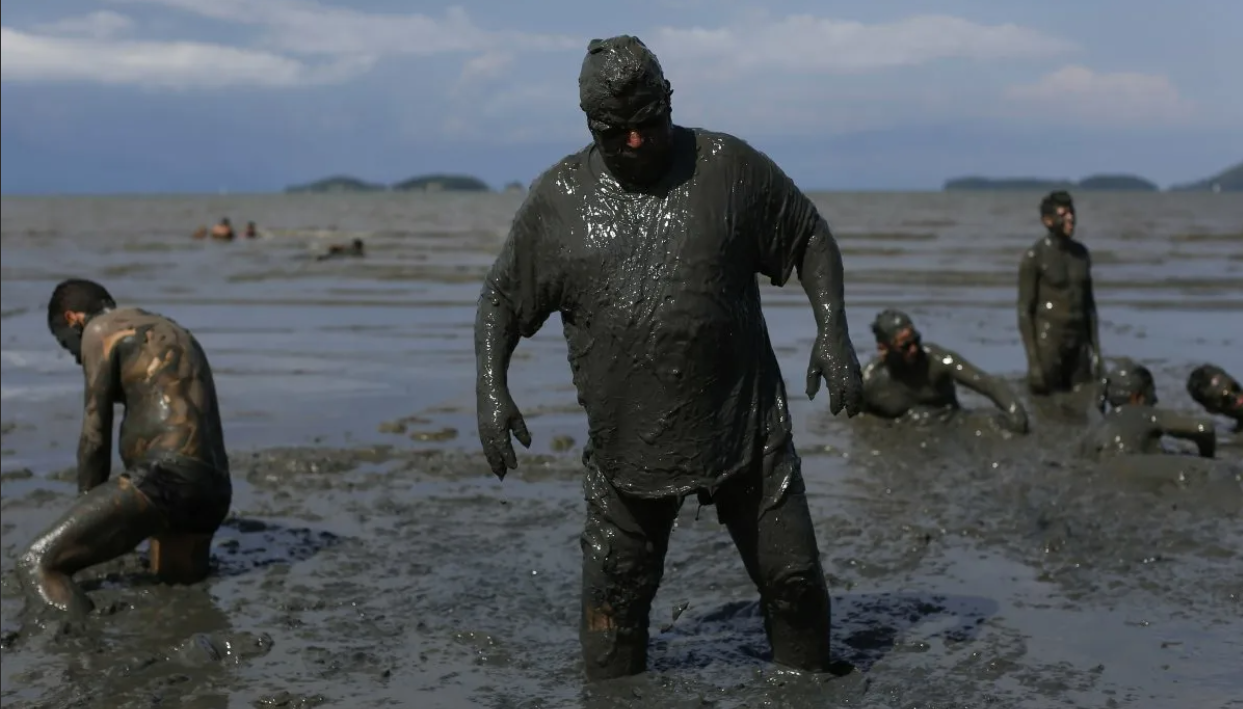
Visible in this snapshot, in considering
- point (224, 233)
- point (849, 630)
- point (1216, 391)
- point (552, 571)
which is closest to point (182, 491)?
point (552, 571)

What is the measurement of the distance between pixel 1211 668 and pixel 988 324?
1243 centimetres

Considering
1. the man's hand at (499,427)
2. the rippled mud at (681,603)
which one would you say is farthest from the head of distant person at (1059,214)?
the man's hand at (499,427)

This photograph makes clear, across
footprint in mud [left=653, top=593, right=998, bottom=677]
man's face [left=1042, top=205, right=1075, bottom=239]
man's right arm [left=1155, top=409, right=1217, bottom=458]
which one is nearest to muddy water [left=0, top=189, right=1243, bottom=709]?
footprint in mud [left=653, top=593, right=998, bottom=677]

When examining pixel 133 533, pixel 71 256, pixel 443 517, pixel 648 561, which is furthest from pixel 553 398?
pixel 71 256

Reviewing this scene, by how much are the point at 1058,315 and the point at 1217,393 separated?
6.07 feet

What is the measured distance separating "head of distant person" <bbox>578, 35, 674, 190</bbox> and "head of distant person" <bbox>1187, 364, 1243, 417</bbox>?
6.42m

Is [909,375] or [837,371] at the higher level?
[837,371]

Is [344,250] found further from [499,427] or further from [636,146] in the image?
[636,146]

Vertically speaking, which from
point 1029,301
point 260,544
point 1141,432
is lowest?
point 260,544

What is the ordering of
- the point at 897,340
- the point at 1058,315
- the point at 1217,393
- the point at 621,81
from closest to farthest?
the point at 621,81 → the point at 1217,393 → the point at 897,340 → the point at 1058,315

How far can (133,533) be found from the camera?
613cm

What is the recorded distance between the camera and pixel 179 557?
6.32 meters

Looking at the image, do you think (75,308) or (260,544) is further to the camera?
(260,544)

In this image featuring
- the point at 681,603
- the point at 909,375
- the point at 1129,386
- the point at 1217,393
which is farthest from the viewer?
the point at 909,375
